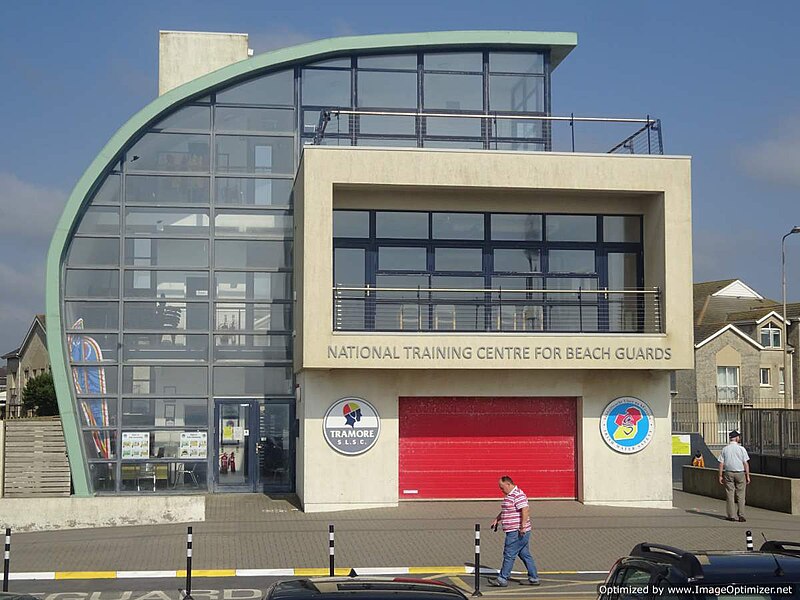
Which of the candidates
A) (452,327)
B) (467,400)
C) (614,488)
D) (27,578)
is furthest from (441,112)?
(27,578)

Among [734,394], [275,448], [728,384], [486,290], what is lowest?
[275,448]

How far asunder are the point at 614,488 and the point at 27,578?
43.9ft

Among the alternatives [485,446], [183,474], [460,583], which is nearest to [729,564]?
[460,583]

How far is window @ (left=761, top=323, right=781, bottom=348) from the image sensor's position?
69625 mm

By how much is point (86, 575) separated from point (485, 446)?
10.8m

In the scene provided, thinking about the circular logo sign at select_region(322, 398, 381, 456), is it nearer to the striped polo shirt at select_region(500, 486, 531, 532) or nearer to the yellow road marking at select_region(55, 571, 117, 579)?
Result: the yellow road marking at select_region(55, 571, 117, 579)

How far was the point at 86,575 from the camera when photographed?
56.2 ft

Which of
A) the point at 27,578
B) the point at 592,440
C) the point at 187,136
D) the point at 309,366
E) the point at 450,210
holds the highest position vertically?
the point at 187,136

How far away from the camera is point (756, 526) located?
73.5ft

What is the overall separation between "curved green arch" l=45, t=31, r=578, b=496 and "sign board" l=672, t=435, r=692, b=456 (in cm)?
1259

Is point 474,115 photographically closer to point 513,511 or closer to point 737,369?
point 513,511

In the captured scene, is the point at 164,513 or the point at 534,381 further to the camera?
the point at 534,381

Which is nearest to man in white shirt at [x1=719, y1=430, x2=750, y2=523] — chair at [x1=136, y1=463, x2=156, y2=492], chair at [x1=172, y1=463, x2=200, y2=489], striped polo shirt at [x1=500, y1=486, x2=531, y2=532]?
striped polo shirt at [x1=500, y1=486, x2=531, y2=532]

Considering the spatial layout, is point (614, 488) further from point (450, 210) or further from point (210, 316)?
point (210, 316)
